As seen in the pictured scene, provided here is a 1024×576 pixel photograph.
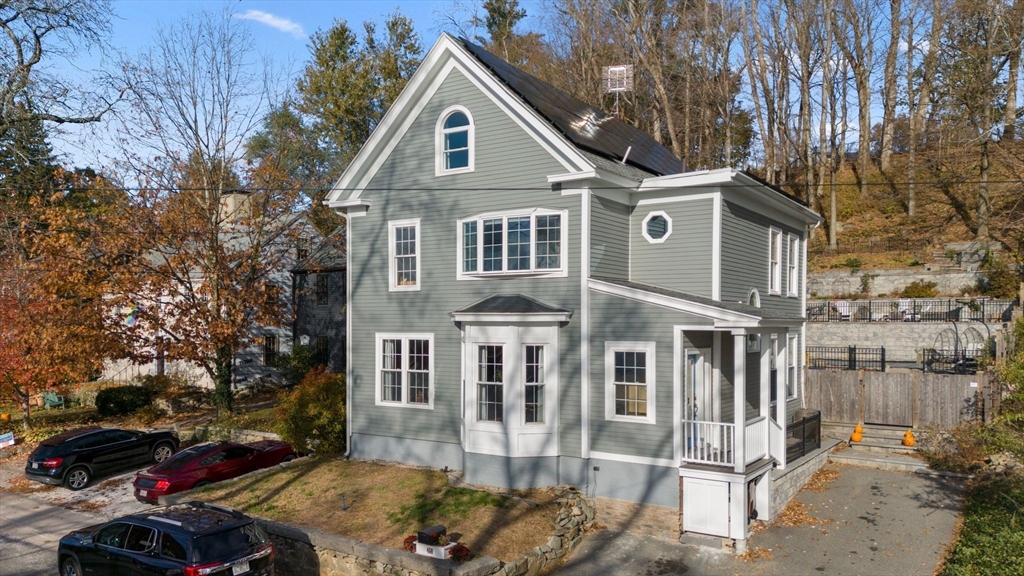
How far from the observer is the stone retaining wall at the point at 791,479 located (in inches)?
597

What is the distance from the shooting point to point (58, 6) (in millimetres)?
20891

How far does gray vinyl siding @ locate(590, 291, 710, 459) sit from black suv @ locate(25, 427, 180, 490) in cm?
1460

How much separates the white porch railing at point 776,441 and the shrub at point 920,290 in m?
22.2

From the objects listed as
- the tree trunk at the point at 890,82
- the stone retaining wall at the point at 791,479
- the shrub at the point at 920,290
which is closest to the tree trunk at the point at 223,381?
the stone retaining wall at the point at 791,479

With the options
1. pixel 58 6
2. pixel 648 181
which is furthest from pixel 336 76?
pixel 648 181

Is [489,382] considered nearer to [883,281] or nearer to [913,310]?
[913,310]

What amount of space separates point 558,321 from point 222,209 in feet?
58.6

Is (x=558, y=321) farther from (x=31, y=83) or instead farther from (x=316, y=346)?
(x=316, y=346)

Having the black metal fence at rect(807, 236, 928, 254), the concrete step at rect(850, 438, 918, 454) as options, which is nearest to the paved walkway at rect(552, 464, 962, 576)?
the concrete step at rect(850, 438, 918, 454)

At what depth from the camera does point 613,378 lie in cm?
1534

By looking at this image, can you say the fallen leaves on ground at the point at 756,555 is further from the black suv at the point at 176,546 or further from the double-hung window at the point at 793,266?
the double-hung window at the point at 793,266

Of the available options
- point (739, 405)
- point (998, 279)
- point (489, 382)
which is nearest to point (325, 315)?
point (489, 382)

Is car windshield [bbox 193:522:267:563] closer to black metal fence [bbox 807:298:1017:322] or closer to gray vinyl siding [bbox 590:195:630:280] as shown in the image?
gray vinyl siding [bbox 590:195:630:280]

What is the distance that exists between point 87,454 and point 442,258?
12022 mm
